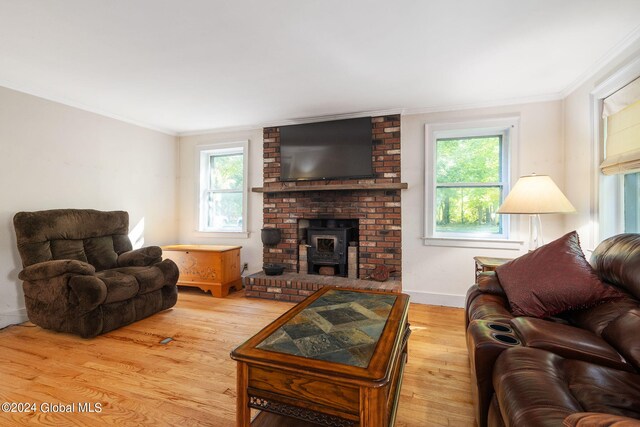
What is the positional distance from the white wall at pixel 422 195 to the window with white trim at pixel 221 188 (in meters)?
2.34

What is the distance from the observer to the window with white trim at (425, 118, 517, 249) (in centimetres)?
330

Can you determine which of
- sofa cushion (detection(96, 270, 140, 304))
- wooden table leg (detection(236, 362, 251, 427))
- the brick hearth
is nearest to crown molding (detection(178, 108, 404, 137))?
the brick hearth

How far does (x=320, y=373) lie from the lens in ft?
3.62

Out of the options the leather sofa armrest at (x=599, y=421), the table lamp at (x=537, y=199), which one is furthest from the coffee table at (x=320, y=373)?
the table lamp at (x=537, y=199)

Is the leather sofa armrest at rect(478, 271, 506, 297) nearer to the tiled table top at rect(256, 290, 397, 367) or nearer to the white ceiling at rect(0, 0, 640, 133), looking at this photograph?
the tiled table top at rect(256, 290, 397, 367)

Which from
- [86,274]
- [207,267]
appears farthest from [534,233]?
[86,274]

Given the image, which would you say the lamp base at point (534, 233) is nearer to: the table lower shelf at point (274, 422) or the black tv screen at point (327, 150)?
the black tv screen at point (327, 150)

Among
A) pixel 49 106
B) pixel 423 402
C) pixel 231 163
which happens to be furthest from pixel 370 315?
pixel 49 106

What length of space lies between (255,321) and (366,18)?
106 inches

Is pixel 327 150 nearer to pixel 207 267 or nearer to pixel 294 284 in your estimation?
pixel 294 284

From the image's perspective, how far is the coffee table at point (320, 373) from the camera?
1.08 meters

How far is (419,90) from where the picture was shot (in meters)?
2.95

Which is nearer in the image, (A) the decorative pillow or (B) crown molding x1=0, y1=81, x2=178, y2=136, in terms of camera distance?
(A) the decorative pillow

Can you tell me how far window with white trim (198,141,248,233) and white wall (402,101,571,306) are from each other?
2.34 m
